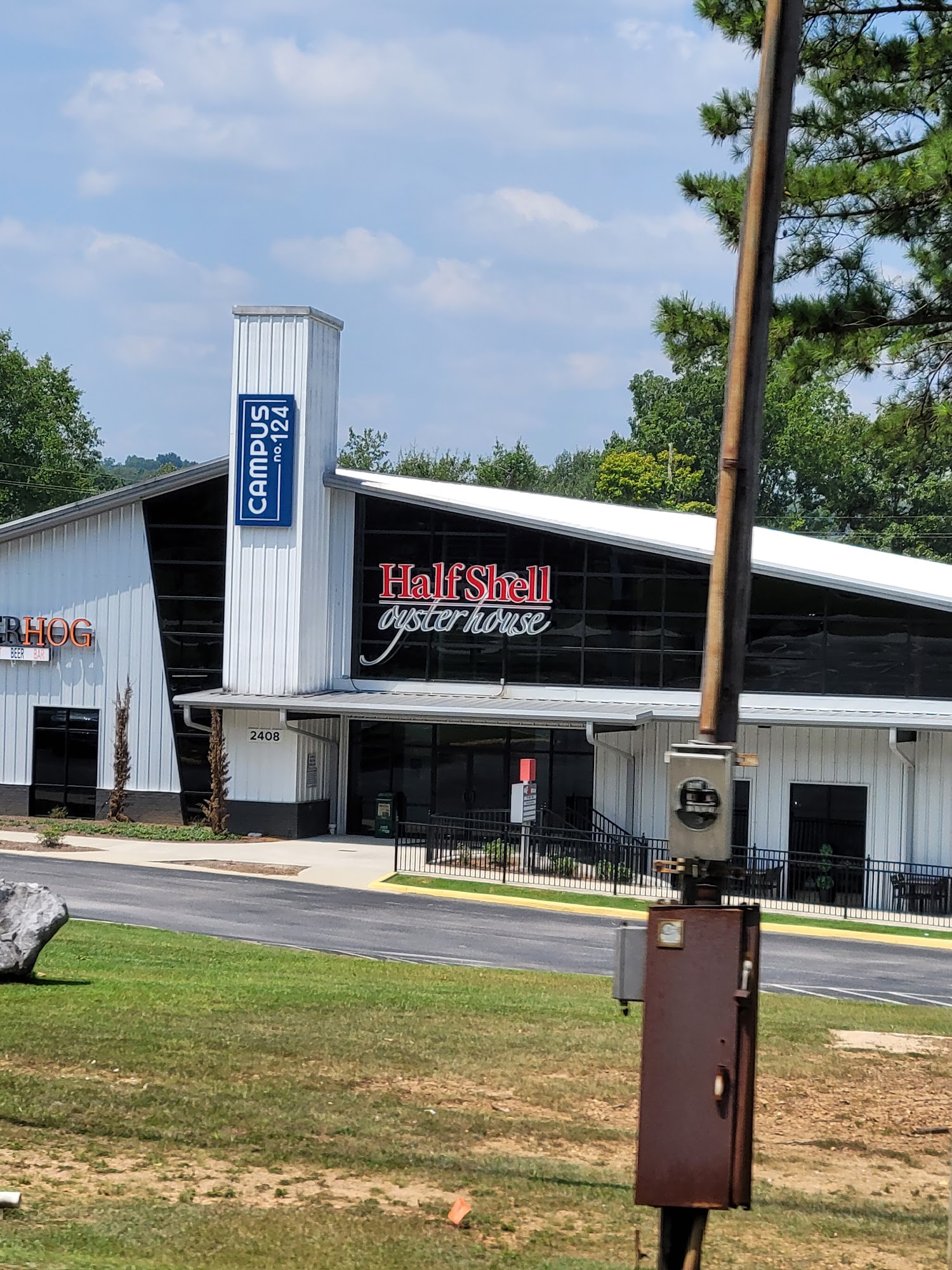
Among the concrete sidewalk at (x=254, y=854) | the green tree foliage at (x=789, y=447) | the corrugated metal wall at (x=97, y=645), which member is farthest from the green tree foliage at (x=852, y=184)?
the green tree foliage at (x=789, y=447)

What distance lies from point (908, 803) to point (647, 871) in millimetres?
5794

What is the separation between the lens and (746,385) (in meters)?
7.91

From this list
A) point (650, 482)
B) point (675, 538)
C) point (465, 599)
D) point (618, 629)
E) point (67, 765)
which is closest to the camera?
point (618, 629)

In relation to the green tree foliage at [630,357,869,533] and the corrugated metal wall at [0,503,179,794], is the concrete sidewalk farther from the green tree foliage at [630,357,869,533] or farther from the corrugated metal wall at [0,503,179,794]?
the green tree foliage at [630,357,869,533]

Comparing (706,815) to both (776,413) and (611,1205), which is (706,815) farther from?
(776,413)

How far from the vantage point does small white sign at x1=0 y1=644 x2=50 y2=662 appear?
39.0 meters

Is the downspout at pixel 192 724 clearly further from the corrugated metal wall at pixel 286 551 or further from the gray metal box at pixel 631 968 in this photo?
the gray metal box at pixel 631 968

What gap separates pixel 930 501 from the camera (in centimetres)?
9019

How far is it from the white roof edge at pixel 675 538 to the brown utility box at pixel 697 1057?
26193 mm

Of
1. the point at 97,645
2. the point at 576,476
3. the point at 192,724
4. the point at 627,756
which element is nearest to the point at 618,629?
the point at 627,756

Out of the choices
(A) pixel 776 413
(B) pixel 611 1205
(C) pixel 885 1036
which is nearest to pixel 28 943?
(B) pixel 611 1205

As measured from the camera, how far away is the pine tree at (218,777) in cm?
3628

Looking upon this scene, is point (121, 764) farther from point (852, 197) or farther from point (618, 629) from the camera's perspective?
point (852, 197)

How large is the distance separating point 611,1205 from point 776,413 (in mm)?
92539
